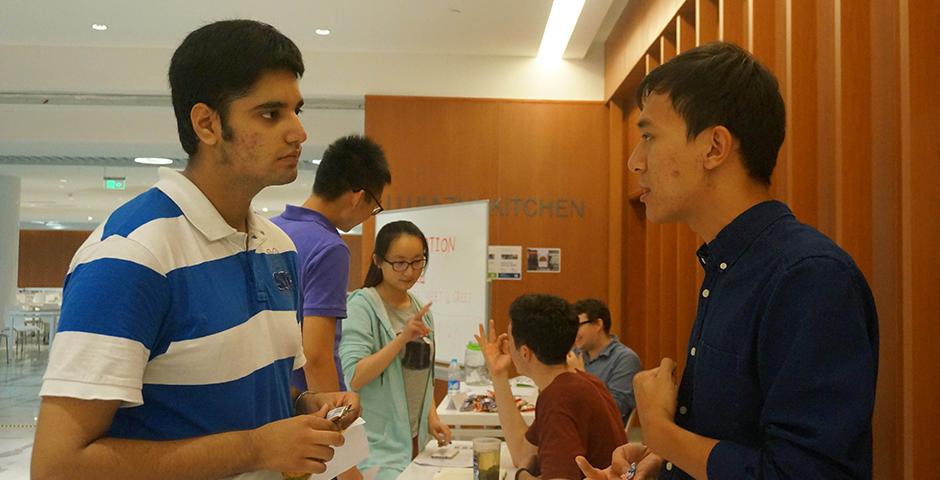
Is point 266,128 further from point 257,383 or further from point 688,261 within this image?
point 688,261

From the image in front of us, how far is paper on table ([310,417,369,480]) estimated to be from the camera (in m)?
1.51

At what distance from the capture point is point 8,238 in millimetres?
12914

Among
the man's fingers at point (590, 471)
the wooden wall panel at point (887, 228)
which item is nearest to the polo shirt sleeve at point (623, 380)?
the wooden wall panel at point (887, 228)

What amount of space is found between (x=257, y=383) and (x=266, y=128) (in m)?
0.46

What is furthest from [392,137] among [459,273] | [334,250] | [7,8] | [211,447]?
[211,447]

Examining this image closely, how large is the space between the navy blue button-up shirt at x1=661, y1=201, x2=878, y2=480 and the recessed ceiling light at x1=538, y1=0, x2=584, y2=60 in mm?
4265

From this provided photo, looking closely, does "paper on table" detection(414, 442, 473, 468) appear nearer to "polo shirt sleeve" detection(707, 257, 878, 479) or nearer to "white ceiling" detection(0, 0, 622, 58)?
"polo shirt sleeve" detection(707, 257, 878, 479)

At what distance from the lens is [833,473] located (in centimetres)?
107

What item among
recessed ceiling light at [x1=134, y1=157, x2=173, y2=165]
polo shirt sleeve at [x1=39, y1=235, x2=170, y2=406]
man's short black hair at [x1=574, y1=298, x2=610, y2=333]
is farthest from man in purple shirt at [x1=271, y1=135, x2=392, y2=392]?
recessed ceiling light at [x1=134, y1=157, x2=173, y2=165]

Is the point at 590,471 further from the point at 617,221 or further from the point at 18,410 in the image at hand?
the point at 18,410

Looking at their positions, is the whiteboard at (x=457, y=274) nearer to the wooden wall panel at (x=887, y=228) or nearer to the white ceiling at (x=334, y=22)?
the white ceiling at (x=334, y=22)

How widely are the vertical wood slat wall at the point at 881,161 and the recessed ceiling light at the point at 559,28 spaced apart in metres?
2.33

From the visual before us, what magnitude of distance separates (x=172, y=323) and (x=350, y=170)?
1476 mm

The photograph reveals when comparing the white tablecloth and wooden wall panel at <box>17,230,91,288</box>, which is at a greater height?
wooden wall panel at <box>17,230,91,288</box>
